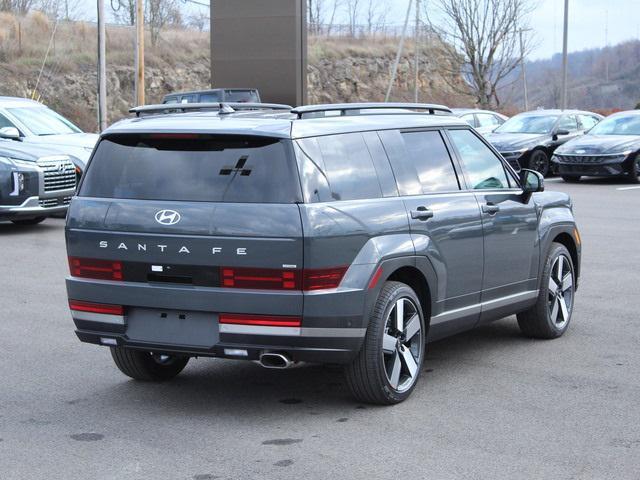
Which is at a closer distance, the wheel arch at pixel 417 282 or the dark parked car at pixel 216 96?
the wheel arch at pixel 417 282

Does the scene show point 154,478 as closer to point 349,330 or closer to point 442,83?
point 349,330

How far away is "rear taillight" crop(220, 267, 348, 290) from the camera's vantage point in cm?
580

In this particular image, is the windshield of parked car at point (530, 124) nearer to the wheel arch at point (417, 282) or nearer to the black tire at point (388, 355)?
the wheel arch at point (417, 282)

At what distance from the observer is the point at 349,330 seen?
5.96m

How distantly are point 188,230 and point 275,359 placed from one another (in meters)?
0.86

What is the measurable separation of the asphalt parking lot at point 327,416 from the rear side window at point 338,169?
1282mm

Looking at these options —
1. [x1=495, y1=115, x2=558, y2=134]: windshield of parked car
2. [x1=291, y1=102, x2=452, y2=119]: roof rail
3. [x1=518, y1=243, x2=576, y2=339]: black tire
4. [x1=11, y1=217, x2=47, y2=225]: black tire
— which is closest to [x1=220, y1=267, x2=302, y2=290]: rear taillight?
[x1=291, y1=102, x2=452, y2=119]: roof rail

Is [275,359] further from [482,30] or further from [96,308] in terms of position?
[482,30]

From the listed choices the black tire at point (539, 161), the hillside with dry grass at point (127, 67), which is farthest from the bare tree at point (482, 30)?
the black tire at point (539, 161)

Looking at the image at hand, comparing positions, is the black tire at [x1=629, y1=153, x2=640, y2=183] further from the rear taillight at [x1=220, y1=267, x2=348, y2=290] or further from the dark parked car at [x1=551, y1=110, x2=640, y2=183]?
the rear taillight at [x1=220, y1=267, x2=348, y2=290]

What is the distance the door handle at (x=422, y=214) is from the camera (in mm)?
6592

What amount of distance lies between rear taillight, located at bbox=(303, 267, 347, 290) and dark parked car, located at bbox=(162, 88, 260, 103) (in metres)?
24.4

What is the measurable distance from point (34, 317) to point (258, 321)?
13.4ft

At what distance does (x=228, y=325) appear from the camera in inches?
232
